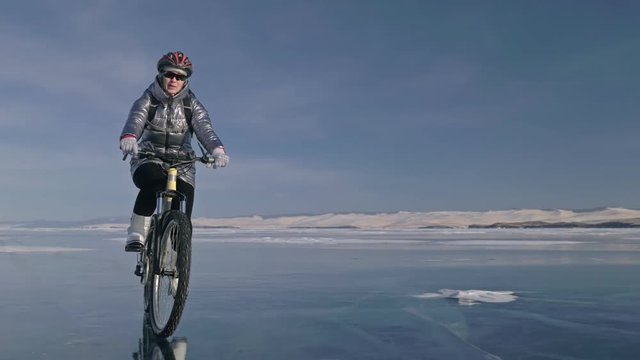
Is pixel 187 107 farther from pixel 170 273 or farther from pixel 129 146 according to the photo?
pixel 170 273

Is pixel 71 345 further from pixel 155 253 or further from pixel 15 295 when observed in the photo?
pixel 15 295

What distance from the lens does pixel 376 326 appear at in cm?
458

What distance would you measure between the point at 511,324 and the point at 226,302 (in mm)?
2846

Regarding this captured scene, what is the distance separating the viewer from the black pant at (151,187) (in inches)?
185

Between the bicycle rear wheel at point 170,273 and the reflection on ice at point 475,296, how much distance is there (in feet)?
9.62

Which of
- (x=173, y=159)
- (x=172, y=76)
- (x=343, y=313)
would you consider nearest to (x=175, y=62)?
(x=172, y=76)

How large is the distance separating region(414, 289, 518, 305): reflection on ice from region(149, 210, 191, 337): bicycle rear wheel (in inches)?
115

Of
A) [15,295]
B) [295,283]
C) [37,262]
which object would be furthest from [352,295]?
[37,262]

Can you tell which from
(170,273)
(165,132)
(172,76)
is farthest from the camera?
(165,132)

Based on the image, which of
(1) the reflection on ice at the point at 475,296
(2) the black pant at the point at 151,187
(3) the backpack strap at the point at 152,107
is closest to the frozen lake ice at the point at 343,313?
(1) the reflection on ice at the point at 475,296

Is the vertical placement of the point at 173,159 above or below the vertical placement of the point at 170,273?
above

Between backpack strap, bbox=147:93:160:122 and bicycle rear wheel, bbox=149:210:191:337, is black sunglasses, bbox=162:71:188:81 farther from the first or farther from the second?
bicycle rear wheel, bbox=149:210:191:337

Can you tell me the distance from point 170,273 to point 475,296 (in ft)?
11.3

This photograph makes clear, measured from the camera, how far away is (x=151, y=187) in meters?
4.86
